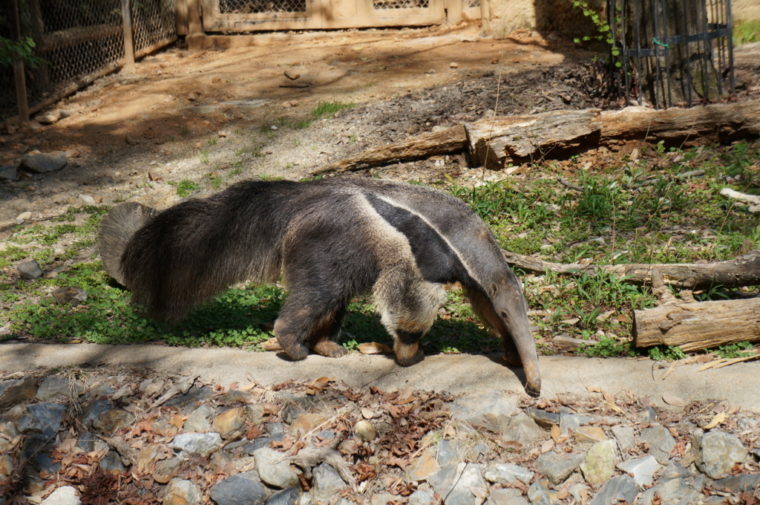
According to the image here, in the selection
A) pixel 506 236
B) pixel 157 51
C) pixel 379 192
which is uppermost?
pixel 157 51

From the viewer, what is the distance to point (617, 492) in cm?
436

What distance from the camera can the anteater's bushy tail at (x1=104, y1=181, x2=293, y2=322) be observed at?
505 centimetres

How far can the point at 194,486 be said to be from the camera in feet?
15.0

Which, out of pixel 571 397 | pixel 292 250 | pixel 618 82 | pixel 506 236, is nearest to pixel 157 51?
pixel 618 82

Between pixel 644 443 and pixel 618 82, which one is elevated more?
pixel 618 82

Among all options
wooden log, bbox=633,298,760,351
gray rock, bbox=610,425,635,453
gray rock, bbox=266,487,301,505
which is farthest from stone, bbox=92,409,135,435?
wooden log, bbox=633,298,760,351

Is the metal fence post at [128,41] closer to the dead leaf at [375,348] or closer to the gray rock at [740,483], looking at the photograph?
the dead leaf at [375,348]

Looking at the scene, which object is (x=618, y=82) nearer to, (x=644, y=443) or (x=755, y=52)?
(x=755, y=52)

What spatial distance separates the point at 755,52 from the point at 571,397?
317 inches

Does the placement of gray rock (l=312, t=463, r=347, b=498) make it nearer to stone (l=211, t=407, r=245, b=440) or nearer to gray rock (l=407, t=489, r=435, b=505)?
gray rock (l=407, t=489, r=435, b=505)

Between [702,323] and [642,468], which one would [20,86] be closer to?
[702,323]

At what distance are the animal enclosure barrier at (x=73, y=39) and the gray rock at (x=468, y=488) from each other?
7.56 metres

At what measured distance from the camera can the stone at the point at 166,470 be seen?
4.61 metres

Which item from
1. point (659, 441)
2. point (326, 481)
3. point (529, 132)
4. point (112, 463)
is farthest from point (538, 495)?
point (529, 132)
